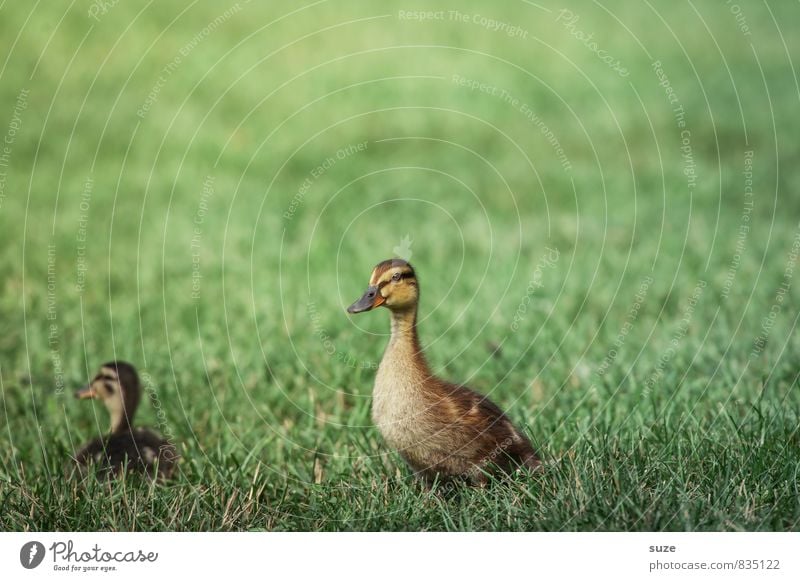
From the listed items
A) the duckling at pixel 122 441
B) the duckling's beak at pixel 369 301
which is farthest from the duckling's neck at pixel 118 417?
the duckling's beak at pixel 369 301

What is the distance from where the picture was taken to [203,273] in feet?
24.7

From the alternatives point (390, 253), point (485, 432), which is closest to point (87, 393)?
point (485, 432)

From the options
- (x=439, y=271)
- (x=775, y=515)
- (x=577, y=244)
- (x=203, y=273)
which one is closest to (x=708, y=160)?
(x=577, y=244)

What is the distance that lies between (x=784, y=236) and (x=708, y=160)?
6.99 ft

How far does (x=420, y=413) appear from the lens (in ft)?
12.8

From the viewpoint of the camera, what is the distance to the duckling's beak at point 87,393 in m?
5.27

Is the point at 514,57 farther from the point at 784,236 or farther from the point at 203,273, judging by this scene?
the point at 203,273

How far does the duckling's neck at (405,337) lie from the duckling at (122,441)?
1209 millimetres

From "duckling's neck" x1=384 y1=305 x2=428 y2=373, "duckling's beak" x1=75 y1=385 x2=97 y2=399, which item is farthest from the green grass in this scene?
"duckling's neck" x1=384 y1=305 x2=428 y2=373

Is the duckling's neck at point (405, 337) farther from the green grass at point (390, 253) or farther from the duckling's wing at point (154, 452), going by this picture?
the duckling's wing at point (154, 452)

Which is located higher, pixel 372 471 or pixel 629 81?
pixel 629 81

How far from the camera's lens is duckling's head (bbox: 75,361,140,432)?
5.12m

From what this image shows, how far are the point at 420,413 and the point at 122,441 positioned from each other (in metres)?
1.71
